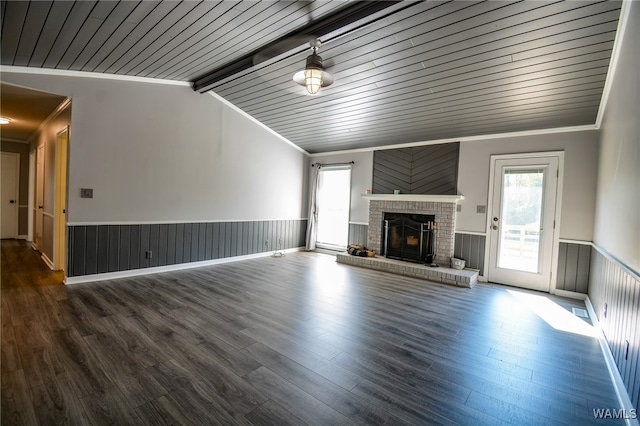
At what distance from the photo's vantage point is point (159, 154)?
186 inches

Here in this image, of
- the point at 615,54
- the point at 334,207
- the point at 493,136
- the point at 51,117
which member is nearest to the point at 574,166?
the point at 493,136

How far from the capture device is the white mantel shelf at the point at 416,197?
5169mm

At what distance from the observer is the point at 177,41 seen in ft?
11.0

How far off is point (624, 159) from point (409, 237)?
3.47m

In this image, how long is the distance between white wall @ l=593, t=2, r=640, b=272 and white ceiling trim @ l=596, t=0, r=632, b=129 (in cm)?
8

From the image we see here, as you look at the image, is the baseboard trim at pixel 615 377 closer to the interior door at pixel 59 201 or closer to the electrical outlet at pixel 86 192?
the electrical outlet at pixel 86 192

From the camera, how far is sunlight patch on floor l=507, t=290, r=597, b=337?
10.2 ft

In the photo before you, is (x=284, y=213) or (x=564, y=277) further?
(x=284, y=213)

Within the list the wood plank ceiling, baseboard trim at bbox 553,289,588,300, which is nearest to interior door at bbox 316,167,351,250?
the wood plank ceiling

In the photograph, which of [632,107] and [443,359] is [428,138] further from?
[443,359]

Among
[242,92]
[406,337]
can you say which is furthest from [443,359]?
[242,92]

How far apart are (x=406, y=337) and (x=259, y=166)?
4590 millimetres

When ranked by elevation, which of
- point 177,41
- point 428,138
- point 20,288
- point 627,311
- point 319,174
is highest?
point 177,41

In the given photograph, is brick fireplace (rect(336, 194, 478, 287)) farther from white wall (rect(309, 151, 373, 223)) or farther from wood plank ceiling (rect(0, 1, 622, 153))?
wood plank ceiling (rect(0, 1, 622, 153))
